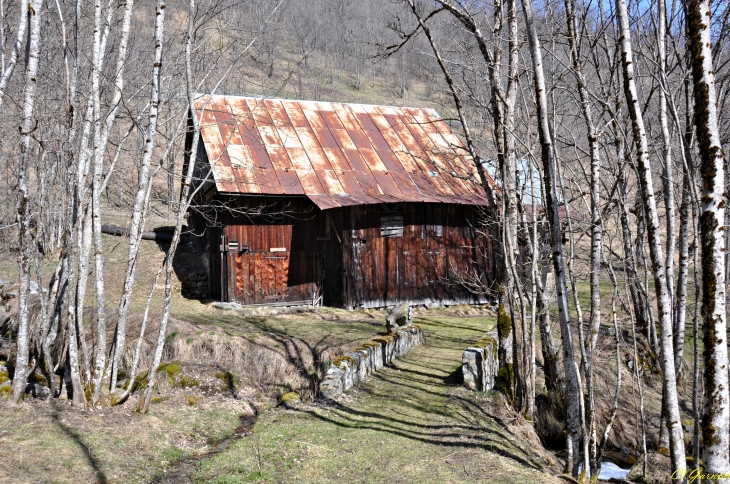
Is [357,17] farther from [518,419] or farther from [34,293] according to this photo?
[518,419]

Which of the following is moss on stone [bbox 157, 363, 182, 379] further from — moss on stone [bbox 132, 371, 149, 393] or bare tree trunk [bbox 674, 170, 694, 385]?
bare tree trunk [bbox 674, 170, 694, 385]

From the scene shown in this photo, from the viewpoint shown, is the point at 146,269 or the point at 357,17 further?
the point at 357,17

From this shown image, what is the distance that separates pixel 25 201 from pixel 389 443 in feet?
20.0

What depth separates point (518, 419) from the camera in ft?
29.0

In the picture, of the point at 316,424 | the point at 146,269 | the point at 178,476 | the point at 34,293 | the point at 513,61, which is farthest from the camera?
Answer: the point at 146,269

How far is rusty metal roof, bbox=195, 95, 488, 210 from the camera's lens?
54.1 ft

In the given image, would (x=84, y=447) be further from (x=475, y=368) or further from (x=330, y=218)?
(x=330, y=218)

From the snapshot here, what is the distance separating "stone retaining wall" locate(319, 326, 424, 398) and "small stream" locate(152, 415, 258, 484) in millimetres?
1399

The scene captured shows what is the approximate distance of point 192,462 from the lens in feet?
22.4

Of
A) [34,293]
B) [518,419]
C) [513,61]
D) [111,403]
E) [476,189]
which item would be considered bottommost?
[518,419]

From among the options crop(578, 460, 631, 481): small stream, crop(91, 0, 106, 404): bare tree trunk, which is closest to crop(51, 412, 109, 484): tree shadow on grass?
crop(91, 0, 106, 404): bare tree trunk

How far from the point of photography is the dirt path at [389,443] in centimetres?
637

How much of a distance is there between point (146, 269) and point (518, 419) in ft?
51.6

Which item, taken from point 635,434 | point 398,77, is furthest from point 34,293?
point 398,77
